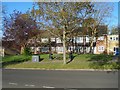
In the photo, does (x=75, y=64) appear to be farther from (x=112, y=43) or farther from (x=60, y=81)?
(x=112, y=43)

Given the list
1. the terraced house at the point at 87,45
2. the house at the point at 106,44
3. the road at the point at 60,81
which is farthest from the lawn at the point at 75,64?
the house at the point at 106,44

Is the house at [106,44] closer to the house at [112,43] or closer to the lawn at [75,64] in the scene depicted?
the house at [112,43]

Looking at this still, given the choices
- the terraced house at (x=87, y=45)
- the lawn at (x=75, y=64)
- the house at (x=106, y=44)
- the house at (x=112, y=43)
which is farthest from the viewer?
the house at (x=106, y=44)

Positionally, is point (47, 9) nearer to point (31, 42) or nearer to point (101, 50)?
point (31, 42)

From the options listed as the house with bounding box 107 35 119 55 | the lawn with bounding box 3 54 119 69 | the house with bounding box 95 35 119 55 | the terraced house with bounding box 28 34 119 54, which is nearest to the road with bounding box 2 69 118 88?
the lawn with bounding box 3 54 119 69

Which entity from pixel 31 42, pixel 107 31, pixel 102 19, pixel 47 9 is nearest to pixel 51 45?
pixel 31 42

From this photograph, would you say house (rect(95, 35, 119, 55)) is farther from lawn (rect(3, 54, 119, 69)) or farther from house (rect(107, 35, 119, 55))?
lawn (rect(3, 54, 119, 69))

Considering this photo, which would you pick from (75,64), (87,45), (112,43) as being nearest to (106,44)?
(112,43)

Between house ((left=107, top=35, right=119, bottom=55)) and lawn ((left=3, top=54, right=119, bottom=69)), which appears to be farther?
house ((left=107, top=35, right=119, bottom=55))

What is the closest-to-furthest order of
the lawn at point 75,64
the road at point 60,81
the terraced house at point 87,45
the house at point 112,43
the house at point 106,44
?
the road at point 60,81 → the lawn at point 75,64 → the house at point 112,43 → the terraced house at point 87,45 → the house at point 106,44

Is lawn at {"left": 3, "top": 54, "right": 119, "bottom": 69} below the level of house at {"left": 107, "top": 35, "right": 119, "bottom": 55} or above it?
below

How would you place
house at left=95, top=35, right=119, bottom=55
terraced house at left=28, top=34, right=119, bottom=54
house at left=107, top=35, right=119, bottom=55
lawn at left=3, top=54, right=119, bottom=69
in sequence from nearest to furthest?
lawn at left=3, top=54, right=119, bottom=69
house at left=107, top=35, right=119, bottom=55
terraced house at left=28, top=34, right=119, bottom=54
house at left=95, top=35, right=119, bottom=55

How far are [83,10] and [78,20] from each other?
1119mm

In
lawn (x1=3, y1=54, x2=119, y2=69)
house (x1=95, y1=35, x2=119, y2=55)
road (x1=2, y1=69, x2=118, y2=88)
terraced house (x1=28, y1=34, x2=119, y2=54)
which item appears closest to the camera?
road (x1=2, y1=69, x2=118, y2=88)
